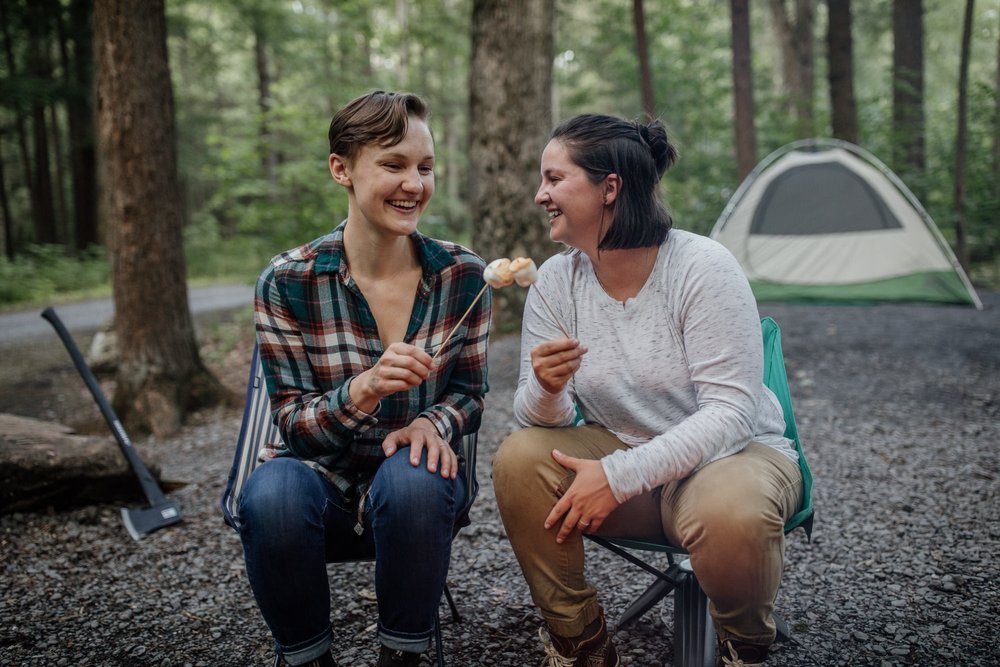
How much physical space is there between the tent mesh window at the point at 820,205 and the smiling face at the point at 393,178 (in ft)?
23.0

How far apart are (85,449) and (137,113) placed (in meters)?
2.35

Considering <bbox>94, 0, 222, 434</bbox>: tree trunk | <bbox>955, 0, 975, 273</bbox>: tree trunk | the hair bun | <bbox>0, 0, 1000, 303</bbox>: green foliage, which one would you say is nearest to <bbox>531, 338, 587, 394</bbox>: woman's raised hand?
the hair bun

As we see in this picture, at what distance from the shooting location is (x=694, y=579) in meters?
1.88

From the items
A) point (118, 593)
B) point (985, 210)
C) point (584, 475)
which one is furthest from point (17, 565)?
point (985, 210)

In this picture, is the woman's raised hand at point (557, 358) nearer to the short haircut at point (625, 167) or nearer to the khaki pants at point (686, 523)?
the khaki pants at point (686, 523)

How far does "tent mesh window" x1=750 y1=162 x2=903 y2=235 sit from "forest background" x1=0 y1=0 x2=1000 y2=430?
1.48 metres

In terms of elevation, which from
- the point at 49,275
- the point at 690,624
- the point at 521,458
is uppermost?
the point at 49,275

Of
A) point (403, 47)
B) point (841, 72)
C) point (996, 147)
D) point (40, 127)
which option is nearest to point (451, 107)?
point (403, 47)

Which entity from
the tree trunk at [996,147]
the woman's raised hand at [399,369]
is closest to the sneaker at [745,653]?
the woman's raised hand at [399,369]

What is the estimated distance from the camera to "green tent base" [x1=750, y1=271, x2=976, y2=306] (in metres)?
7.30

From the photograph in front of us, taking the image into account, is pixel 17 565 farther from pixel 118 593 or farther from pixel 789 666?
pixel 789 666

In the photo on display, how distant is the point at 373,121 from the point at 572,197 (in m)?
0.54

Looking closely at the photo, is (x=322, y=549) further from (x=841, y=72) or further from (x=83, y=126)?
(x=83, y=126)

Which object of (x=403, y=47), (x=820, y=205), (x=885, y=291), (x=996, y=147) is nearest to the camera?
(x=885, y=291)
